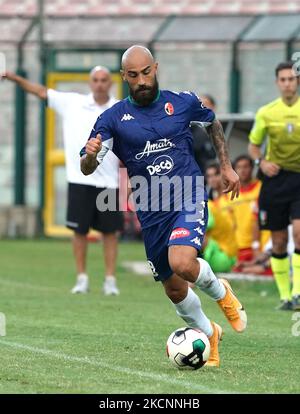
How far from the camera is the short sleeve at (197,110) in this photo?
9305mm

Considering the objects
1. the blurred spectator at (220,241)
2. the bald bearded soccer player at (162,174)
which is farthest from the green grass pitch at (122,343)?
the blurred spectator at (220,241)

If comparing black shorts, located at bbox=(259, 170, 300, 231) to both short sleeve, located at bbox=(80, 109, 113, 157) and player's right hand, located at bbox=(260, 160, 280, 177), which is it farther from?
short sleeve, located at bbox=(80, 109, 113, 157)

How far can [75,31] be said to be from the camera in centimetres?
2700

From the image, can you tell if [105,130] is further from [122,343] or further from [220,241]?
[220,241]

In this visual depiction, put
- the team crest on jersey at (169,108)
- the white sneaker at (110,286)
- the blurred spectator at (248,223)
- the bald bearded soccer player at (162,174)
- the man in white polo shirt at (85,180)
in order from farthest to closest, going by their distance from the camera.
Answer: the blurred spectator at (248,223) < the man in white polo shirt at (85,180) < the white sneaker at (110,286) < the team crest on jersey at (169,108) < the bald bearded soccer player at (162,174)

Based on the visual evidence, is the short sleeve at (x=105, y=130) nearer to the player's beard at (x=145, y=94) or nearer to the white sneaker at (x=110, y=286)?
the player's beard at (x=145, y=94)

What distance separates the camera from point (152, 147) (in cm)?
900

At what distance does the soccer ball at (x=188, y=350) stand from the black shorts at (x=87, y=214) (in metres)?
6.43

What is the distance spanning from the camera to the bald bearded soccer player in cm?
887

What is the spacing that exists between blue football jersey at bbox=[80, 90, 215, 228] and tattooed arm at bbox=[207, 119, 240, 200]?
0.19 meters

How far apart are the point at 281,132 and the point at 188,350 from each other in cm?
525

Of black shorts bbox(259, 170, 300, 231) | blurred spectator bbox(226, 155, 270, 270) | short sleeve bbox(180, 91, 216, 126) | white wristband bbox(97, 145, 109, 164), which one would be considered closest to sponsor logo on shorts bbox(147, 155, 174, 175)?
white wristband bbox(97, 145, 109, 164)
